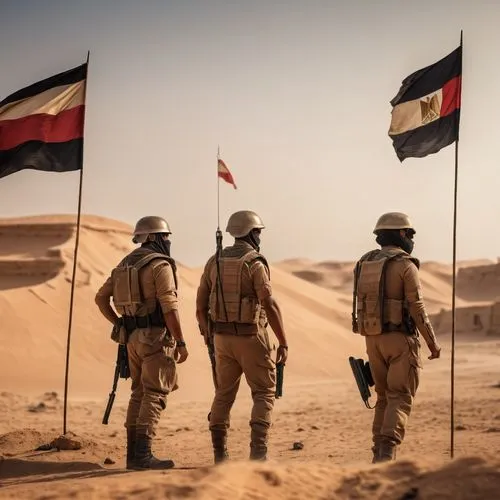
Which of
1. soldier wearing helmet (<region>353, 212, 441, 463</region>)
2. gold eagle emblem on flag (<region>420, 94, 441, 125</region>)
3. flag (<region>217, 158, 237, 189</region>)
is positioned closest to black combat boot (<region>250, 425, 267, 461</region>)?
soldier wearing helmet (<region>353, 212, 441, 463</region>)

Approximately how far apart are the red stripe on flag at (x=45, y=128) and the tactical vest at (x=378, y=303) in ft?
13.8

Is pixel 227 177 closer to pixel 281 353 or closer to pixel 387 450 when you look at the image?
pixel 281 353

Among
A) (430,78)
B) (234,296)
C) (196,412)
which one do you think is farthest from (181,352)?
(196,412)

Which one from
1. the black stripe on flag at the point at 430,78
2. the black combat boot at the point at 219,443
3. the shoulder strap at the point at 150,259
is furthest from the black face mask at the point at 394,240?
the black stripe on flag at the point at 430,78

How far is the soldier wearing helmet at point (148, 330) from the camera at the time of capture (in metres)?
7.18

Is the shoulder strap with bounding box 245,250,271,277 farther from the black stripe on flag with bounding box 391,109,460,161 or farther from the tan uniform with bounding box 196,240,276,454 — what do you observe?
the black stripe on flag with bounding box 391,109,460,161

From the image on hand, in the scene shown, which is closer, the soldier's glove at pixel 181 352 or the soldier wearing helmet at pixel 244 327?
the soldier wearing helmet at pixel 244 327

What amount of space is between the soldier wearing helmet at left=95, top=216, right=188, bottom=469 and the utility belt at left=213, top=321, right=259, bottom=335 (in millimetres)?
359

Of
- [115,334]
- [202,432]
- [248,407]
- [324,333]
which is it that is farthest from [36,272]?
[115,334]

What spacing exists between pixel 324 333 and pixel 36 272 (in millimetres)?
9295

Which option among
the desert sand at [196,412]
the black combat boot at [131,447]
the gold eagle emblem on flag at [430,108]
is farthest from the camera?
the gold eagle emblem on flag at [430,108]

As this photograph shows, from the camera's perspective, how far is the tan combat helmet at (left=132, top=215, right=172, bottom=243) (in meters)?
7.52

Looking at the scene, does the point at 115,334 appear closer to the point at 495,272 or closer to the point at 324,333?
the point at 324,333

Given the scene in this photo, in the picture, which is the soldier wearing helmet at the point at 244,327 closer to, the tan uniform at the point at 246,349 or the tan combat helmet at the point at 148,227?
the tan uniform at the point at 246,349
